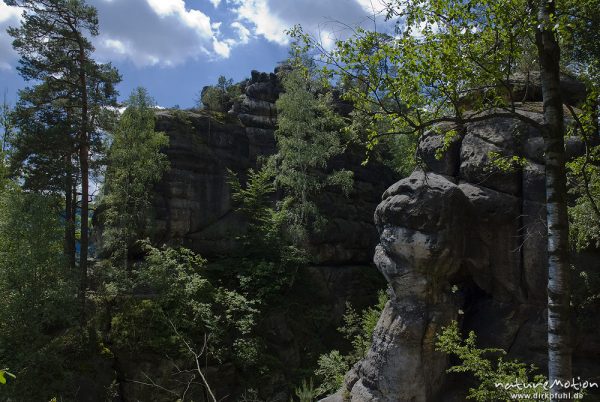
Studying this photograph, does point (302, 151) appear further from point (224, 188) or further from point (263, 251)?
point (263, 251)

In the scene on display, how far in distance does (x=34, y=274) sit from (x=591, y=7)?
1566cm

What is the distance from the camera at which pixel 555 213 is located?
478 cm

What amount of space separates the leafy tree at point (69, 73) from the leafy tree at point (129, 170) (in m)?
0.98

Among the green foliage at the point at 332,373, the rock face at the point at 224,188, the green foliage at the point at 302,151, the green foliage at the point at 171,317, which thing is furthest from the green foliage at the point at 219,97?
the green foliage at the point at 332,373

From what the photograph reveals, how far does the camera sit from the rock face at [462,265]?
11078 mm

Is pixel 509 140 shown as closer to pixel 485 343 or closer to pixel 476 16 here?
pixel 485 343

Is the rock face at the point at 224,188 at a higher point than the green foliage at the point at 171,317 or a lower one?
higher

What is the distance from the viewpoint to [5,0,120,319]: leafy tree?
53.8 ft

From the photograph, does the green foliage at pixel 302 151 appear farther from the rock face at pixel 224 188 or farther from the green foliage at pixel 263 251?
the rock face at pixel 224 188

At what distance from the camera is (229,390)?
15375mm

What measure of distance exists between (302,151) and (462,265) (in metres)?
10.2

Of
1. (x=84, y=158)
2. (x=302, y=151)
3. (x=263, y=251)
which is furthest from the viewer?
(x=302, y=151)

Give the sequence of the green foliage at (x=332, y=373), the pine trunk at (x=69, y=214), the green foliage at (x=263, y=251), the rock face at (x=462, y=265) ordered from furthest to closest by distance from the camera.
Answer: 1. the green foliage at (x=263, y=251)
2. the pine trunk at (x=69, y=214)
3. the green foliage at (x=332, y=373)
4. the rock face at (x=462, y=265)

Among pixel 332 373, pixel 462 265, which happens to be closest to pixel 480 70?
pixel 462 265
